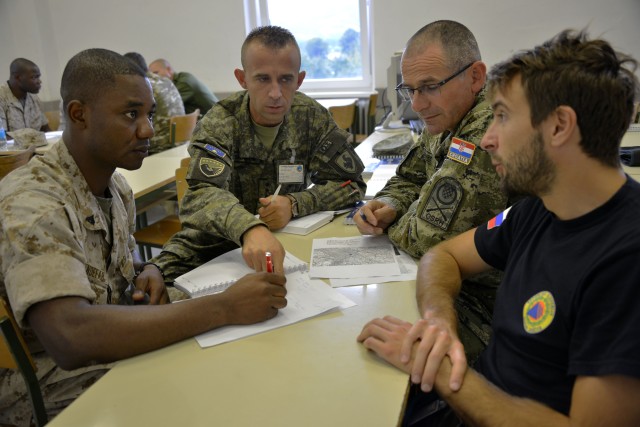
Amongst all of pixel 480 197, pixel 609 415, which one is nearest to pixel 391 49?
pixel 480 197

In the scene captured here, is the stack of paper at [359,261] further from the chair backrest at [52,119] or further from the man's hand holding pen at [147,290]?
the chair backrest at [52,119]

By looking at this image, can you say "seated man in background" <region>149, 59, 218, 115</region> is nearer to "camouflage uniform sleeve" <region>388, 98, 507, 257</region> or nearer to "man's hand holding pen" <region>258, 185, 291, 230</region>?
"man's hand holding pen" <region>258, 185, 291, 230</region>

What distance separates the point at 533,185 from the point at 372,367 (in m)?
0.46

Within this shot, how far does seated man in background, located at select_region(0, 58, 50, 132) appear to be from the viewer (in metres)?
5.17

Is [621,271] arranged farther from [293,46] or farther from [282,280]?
[293,46]

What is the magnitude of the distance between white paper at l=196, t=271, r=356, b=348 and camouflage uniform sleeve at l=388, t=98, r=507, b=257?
0.34 metres

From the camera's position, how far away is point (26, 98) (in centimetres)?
539

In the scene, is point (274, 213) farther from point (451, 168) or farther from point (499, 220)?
point (499, 220)

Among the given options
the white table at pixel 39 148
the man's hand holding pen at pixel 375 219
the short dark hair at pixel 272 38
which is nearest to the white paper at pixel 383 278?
the man's hand holding pen at pixel 375 219

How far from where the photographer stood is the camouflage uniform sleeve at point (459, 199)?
1.37 meters

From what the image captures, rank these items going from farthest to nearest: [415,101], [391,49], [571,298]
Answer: [391,49], [415,101], [571,298]

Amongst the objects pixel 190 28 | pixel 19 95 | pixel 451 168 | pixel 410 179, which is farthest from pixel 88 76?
pixel 190 28

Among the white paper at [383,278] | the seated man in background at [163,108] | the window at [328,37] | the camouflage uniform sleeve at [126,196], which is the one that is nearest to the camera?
the white paper at [383,278]

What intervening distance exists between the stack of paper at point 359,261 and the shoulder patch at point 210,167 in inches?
18.3
